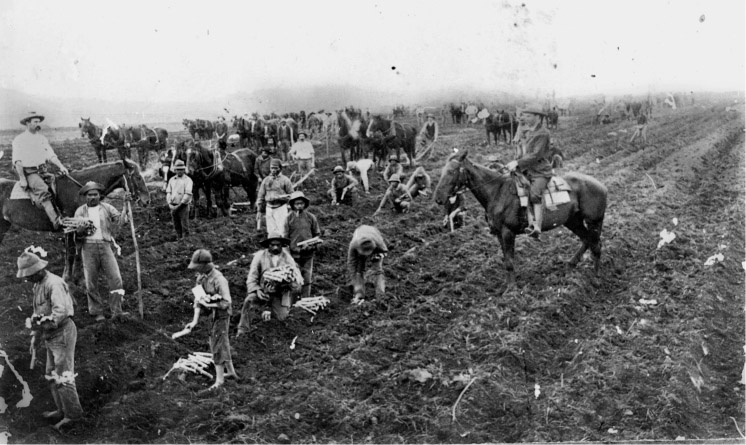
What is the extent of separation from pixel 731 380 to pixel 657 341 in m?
0.84

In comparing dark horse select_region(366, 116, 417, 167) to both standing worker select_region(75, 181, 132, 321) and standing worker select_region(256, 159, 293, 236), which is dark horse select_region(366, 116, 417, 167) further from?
standing worker select_region(75, 181, 132, 321)

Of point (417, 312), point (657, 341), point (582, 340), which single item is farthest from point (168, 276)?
point (657, 341)

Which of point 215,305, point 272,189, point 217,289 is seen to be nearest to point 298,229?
point 272,189

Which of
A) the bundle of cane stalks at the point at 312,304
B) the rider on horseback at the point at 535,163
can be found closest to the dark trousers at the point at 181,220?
the bundle of cane stalks at the point at 312,304

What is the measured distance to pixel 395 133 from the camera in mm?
18359

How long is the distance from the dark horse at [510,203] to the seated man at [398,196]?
3.32m

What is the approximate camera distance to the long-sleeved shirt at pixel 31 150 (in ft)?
26.5

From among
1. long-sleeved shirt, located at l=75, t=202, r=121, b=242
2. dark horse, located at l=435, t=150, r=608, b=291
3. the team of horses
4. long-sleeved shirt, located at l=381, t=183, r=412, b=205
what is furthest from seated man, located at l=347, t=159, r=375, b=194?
long-sleeved shirt, located at l=75, t=202, r=121, b=242

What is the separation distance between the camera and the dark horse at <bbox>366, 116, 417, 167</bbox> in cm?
1769

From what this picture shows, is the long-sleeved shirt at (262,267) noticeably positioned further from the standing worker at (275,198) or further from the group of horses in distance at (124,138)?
the group of horses in distance at (124,138)

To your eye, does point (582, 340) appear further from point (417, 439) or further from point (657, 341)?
point (417, 439)

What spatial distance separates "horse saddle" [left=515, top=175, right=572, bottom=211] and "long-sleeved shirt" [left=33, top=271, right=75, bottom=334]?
6.09 metres

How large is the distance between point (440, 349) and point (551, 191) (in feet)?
11.1

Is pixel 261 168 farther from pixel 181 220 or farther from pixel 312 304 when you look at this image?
pixel 312 304
